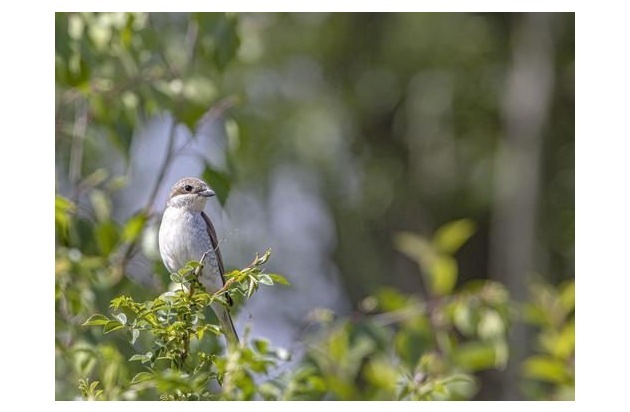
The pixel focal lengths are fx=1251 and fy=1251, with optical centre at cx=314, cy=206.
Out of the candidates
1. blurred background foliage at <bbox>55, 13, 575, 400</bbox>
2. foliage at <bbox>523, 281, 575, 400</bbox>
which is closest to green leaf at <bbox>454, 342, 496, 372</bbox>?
blurred background foliage at <bbox>55, 13, 575, 400</bbox>

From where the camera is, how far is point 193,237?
2.77 meters

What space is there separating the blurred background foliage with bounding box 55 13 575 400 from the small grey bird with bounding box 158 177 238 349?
62 millimetres

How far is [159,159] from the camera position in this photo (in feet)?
12.9

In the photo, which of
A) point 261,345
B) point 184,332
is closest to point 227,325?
point 184,332

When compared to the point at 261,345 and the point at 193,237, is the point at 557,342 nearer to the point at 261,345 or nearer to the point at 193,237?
the point at 261,345

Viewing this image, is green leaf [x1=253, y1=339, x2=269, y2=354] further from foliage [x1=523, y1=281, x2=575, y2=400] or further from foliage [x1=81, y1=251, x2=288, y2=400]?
foliage [x1=523, y1=281, x2=575, y2=400]

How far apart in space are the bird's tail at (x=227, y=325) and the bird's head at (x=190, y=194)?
224 mm

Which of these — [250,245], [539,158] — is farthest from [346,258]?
[250,245]

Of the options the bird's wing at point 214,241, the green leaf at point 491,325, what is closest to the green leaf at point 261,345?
the bird's wing at point 214,241

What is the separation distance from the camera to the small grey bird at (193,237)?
273 cm

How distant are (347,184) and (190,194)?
32.5ft

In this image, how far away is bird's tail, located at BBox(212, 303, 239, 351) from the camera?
9.07 feet

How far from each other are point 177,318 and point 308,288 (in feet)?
18.4
